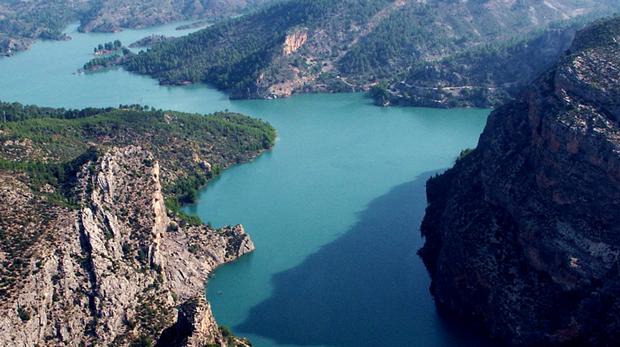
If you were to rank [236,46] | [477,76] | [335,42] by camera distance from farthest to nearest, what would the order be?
[236,46], [335,42], [477,76]

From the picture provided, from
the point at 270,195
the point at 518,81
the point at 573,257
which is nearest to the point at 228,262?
the point at 270,195

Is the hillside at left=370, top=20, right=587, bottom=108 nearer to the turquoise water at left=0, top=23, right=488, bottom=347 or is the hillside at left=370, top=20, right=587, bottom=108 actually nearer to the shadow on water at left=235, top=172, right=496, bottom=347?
the turquoise water at left=0, top=23, right=488, bottom=347

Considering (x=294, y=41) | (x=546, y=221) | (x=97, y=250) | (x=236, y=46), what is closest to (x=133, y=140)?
(x=97, y=250)

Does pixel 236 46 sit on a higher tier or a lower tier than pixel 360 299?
lower

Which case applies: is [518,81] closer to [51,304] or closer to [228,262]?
[228,262]

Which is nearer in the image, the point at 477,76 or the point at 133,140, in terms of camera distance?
the point at 133,140

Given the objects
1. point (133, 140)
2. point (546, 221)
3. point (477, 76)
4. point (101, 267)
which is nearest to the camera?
point (101, 267)

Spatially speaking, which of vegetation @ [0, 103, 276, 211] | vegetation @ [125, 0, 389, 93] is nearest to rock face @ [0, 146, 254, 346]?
vegetation @ [0, 103, 276, 211]

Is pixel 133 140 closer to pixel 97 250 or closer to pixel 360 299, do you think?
pixel 97 250
